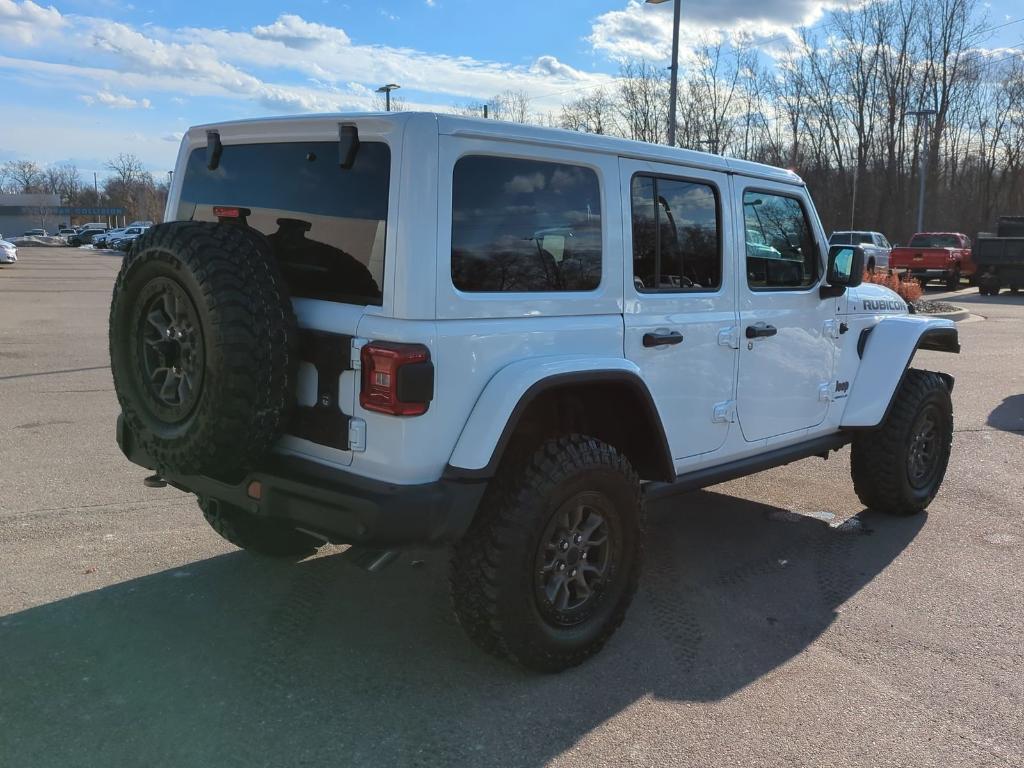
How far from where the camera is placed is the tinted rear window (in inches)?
115

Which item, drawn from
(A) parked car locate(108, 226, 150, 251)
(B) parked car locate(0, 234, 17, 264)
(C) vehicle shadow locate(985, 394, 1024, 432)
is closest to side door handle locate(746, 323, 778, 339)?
(C) vehicle shadow locate(985, 394, 1024, 432)

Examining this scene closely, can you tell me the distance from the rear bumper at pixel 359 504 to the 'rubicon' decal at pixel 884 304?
10.2ft

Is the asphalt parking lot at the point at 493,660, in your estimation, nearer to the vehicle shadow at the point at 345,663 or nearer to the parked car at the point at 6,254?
the vehicle shadow at the point at 345,663

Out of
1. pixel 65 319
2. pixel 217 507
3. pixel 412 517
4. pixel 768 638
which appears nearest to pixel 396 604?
pixel 217 507

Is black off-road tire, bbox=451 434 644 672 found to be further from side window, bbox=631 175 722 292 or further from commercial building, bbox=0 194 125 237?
commercial building, bbox=0 194 125 237

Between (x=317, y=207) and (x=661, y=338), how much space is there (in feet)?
4.95

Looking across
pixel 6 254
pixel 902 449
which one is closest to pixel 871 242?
pixel 902 449

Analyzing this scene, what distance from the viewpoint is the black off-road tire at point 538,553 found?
3.07 metres

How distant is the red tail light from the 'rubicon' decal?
127 inches

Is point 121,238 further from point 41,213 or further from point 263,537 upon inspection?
point 263,537

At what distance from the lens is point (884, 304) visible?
5203mm

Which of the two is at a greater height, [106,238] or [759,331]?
[106,238]

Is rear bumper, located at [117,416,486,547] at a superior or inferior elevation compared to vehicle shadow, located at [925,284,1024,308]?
inferior

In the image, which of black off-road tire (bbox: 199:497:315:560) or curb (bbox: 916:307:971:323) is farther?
curb (bbox: 916:307:971:323)
